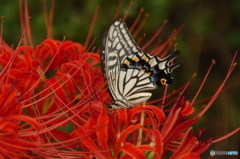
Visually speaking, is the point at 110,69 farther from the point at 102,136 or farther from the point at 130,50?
the point at 102,136

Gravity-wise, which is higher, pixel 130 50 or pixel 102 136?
pixel 130 50

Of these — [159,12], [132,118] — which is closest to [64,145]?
[132,118]

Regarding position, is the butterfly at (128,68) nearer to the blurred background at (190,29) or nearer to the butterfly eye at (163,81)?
the butterfly eye at (163,81)

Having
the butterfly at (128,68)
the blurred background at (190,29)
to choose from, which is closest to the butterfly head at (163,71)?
the butterfly at (128,68)

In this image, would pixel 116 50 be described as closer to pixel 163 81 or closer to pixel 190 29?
pixel 163 81

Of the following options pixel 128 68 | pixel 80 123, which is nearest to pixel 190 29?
pixel 128 68
